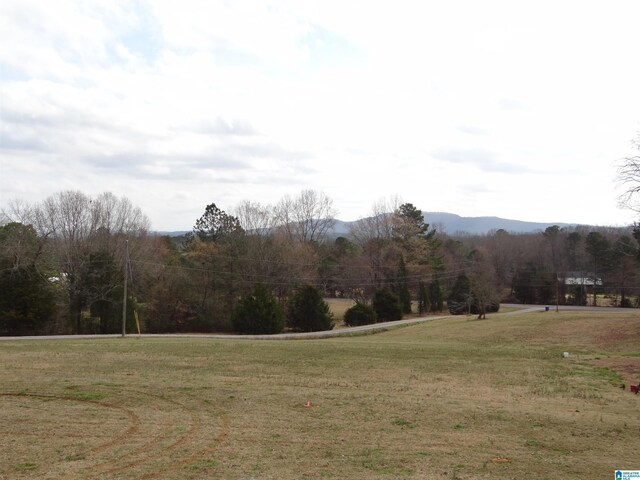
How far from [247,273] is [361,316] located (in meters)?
13.5

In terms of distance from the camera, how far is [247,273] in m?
60.8

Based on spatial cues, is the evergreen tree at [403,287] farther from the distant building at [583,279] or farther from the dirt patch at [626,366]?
the dirt patch at [626,366]

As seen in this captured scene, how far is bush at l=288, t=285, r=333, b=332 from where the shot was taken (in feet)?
176

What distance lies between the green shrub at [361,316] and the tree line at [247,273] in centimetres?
11

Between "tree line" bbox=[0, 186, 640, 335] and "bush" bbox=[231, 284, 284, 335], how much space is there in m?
0.11

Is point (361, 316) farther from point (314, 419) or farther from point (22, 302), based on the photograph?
point (314, 419)

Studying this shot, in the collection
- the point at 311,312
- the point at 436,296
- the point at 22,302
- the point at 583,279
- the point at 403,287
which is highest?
the point at 583,279

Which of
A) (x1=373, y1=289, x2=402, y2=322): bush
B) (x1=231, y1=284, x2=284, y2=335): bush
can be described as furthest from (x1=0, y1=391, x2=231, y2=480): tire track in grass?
(x1=373, y1=289, x2=402, y2=322): bush

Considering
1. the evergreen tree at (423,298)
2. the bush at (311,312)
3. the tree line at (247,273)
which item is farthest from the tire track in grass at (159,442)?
the evergreen tree at (423,298)

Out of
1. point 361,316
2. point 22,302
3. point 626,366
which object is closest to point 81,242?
point 22,302

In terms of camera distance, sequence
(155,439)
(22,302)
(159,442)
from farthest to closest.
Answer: (22,302)
(155,439)
(159,442)

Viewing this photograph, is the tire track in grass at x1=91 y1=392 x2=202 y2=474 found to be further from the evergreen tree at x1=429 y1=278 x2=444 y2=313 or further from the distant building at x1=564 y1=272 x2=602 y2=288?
the distant building at x1=564 y1=272 x2=602 y2=288

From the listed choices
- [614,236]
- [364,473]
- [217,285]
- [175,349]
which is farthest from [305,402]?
[614,236]

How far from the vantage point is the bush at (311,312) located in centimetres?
5366
